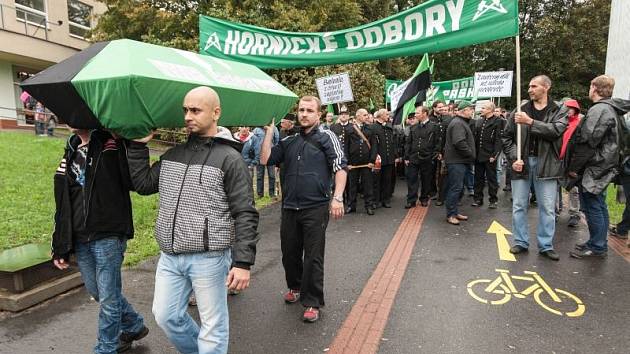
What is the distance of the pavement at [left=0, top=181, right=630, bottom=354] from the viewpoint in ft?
12.1

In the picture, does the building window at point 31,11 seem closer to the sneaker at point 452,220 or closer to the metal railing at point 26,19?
the metal railing at point 26,19

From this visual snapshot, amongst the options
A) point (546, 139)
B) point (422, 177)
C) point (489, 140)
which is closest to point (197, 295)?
point (546, 139)

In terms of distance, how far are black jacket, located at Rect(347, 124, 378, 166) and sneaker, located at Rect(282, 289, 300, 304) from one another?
4952mm

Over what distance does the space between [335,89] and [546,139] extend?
16.8 ft

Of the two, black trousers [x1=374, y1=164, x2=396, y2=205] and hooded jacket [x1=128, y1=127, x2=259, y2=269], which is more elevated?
hooded jacket [x1=128, y1=127, x2=259, y2=269]

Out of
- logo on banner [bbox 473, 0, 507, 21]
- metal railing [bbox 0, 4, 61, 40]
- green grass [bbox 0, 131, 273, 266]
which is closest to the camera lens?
logo on banner [bbox 473, 0, 507, 21]

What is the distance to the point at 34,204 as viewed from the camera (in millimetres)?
7758

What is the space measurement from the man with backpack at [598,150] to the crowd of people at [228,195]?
13 mm

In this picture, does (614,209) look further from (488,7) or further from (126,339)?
(126,339)

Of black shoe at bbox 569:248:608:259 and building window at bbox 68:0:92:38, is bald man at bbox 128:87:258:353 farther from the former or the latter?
building window at bbox 68:0:92:38

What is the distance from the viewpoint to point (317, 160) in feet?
13.7

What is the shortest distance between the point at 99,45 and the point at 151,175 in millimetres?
851

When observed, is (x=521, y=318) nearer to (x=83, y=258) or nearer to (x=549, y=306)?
(x=549, y=306)

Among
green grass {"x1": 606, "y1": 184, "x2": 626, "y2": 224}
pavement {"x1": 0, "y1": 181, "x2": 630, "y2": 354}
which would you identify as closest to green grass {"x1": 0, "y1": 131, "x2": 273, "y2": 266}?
pavement {"x1": 0, "y1": 181, "x2": 630, "y2": 354}
